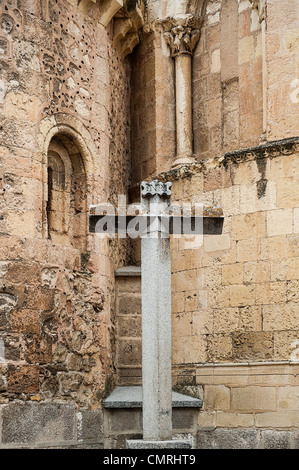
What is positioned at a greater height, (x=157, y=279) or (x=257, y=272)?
(x=257, y=272)

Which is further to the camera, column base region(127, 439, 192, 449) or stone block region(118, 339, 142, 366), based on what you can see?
stone block region(118, 339, 142, 366)

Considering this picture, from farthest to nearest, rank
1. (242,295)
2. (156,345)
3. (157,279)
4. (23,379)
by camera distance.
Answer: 1. (242,295)
2. (23,379)
3. (157,279)
4. (156,345)

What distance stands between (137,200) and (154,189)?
12.5 feet

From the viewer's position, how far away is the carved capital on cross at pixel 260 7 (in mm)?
10587

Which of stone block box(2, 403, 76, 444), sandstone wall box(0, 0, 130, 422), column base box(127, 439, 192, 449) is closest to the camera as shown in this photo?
column base box(127, 439, 192, 449)

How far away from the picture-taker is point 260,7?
35.1ft

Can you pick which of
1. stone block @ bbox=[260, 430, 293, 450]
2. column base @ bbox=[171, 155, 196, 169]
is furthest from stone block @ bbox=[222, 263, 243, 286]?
stone block @ bbox=[260, 430, 293, 450]

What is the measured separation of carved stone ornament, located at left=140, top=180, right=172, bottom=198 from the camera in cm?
787

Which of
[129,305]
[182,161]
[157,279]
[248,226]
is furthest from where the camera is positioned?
[182,161]

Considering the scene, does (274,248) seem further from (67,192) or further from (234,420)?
(67,192)

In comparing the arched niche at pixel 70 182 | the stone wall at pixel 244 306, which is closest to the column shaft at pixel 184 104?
the stone wall at pixel 244 306

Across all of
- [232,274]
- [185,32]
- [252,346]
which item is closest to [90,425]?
[252,346]

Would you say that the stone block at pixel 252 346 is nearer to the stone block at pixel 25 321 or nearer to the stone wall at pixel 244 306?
the stone wall at pixel 244 306

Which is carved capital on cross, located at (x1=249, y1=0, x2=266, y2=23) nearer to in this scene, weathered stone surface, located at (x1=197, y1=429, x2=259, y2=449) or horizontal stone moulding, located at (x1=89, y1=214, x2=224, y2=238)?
horizontal stone moulding, located at (x1=89, y1=214, x2=224, y2=238)
